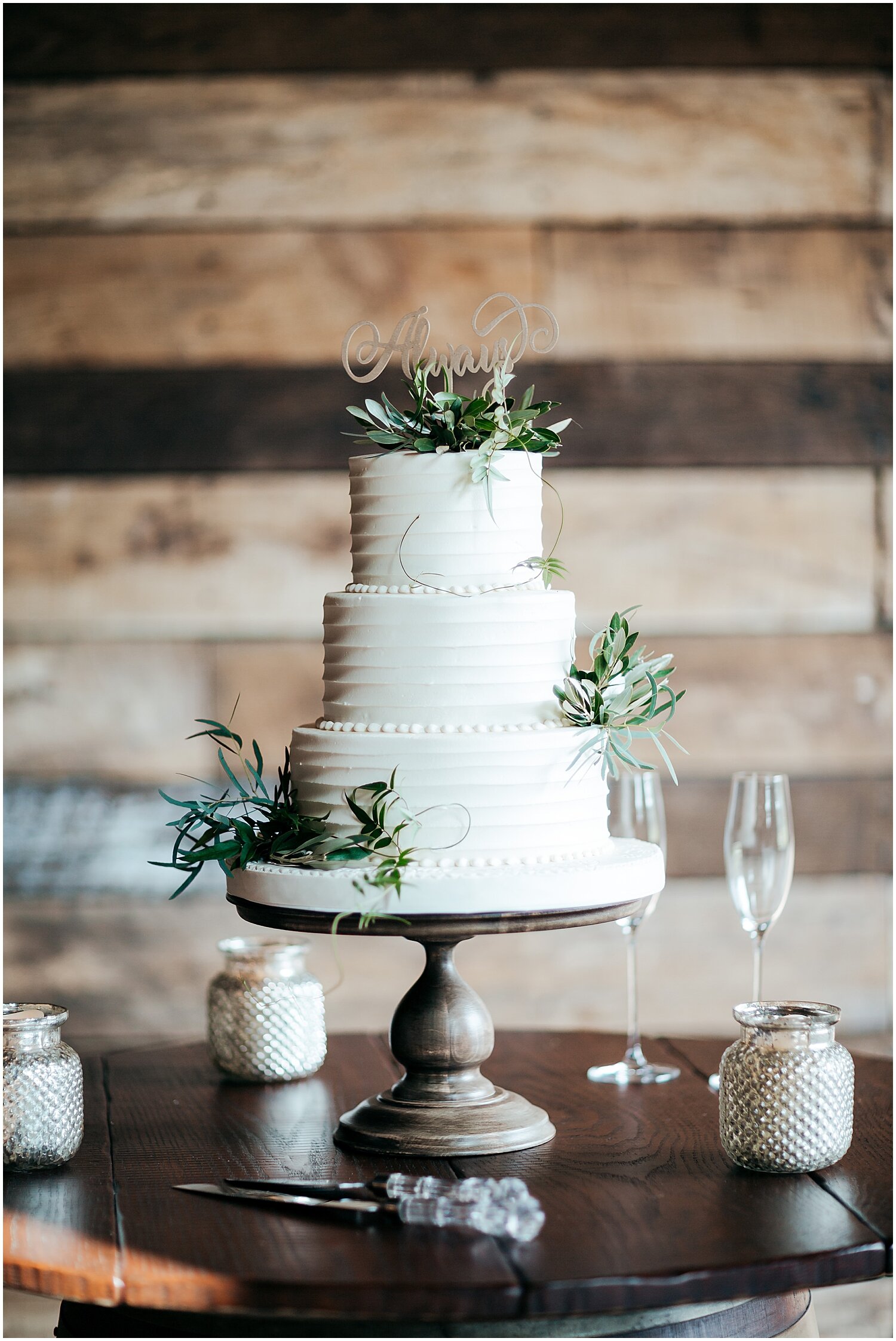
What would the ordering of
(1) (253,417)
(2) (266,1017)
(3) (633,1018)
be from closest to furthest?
(2) (266,1017) → (3) (633,1018) → (1) (253,417)

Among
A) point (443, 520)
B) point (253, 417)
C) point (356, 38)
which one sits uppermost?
point (356, 38)

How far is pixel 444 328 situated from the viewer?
8.87 ft

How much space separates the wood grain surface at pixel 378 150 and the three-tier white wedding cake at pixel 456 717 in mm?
1371

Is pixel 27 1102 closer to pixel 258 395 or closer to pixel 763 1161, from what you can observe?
pixel 763 1161

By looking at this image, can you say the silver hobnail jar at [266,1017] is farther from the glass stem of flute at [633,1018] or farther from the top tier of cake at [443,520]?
the top tier of cake at [443,520]

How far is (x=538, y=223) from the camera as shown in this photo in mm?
2727

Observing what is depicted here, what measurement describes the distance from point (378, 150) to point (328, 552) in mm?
783

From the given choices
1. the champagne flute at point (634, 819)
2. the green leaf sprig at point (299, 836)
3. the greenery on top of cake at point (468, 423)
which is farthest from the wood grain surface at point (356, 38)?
the green leaf sprig at point (299, 836)

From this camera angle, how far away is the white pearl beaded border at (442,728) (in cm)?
144

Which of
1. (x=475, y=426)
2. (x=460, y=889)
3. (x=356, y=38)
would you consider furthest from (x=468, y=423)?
(x=356, y=38)

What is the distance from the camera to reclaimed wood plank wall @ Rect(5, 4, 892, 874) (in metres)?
2.69

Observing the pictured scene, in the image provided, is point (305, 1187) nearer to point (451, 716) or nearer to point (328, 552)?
point (451, 716)

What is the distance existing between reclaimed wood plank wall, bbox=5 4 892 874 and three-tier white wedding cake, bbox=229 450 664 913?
120cm

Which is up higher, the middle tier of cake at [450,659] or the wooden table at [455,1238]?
the middle tier of cake at [450,659]
